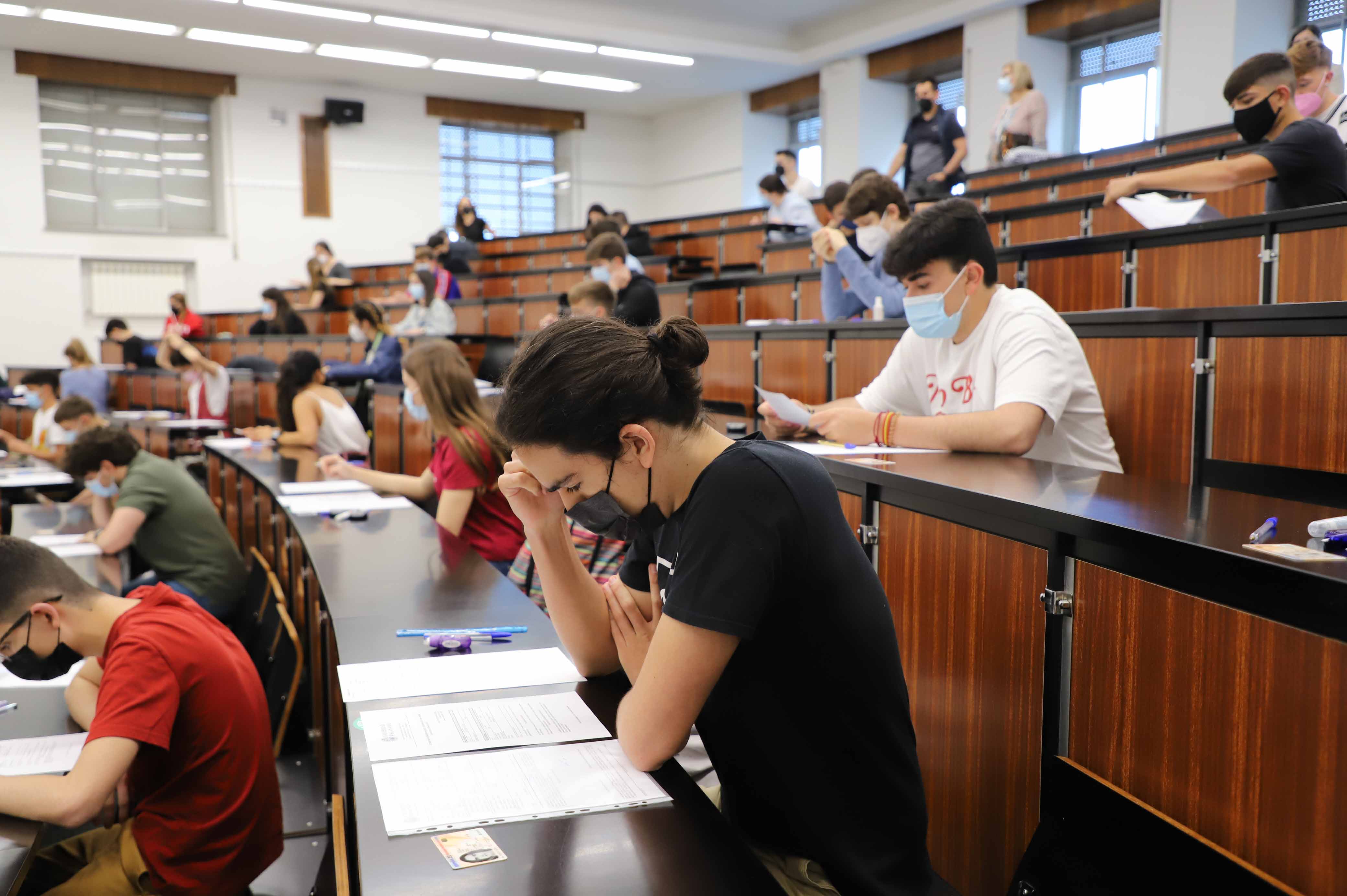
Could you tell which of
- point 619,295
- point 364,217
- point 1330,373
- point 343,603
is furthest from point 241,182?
point 1330,373

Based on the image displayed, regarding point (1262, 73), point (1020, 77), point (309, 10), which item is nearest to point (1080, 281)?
point (1262, 73)

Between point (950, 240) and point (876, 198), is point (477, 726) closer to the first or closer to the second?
point (950, 240)

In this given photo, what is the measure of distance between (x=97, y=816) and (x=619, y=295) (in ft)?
13.9

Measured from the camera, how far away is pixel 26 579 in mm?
1852

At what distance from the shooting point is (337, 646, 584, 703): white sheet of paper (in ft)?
4.55

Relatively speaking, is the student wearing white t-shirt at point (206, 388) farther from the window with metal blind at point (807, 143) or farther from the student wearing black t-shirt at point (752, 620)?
the window with metal blind at point (807, 143)

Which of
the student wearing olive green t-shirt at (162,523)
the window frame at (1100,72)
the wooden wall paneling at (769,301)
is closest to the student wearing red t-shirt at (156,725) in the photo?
the student wearing olive green t-shirt at (162,523)

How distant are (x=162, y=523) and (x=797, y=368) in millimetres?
2434

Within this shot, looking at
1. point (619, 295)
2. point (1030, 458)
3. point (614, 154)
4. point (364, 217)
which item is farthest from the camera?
point (614, 154)

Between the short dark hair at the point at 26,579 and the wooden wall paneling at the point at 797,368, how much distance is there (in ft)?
7.76

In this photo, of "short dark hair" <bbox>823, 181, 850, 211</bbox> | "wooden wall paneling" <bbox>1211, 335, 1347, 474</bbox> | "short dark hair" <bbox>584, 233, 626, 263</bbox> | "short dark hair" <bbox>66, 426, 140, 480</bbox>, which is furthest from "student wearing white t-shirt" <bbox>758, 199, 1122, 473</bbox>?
"short dark hair" <bbox>584, 233, 626, 263</bbox>

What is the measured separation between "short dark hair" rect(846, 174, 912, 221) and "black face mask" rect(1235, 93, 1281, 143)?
4.35 ft

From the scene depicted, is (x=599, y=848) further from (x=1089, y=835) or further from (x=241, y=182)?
(x=241, y=182)

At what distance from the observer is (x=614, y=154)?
15.1 metres
